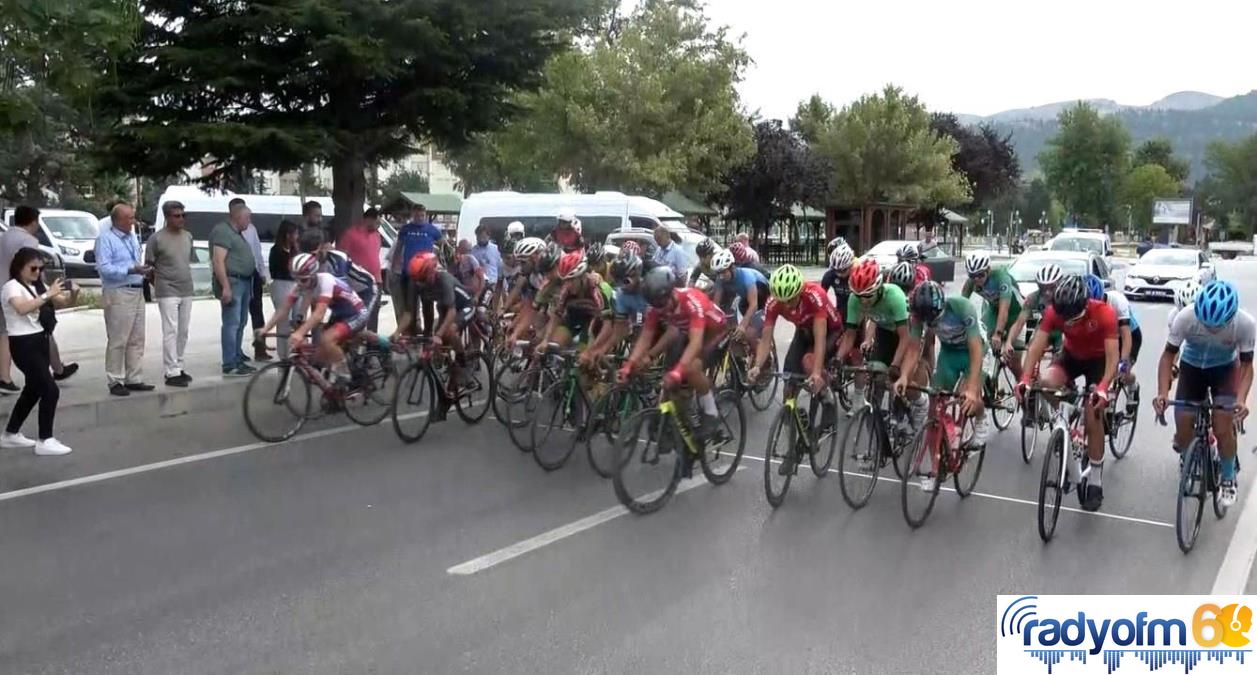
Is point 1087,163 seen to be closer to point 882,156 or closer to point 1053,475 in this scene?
point 882,156

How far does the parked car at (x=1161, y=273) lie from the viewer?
2808cm

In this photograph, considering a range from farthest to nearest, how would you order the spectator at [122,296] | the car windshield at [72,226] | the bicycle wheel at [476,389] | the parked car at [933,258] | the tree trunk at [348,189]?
the parked car at [933,258] → the car windshield at [72,226] → the tree trunk at [348,189] → the spectator at [122,296] → the bicycle wheel at [476,389]

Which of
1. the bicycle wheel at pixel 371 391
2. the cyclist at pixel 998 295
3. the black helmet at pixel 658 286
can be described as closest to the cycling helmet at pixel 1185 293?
the cyclist at pixel 998 295

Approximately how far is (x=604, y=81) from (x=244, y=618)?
33.7 meters

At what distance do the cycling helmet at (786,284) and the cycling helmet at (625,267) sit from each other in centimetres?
96

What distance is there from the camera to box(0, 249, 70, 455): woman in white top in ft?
27.8

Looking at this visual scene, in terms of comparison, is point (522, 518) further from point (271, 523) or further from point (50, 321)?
point (50, 321)

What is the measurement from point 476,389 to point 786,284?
11.4ft

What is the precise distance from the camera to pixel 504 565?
606cm

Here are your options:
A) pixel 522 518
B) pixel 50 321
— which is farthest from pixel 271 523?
pixel 50 321

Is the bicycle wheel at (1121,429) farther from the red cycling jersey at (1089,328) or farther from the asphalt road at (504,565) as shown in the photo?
the red cycling jersey at (1089,328)

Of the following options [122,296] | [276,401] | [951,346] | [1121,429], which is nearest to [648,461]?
[951,346]

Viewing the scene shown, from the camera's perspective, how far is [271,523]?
6.87 meters

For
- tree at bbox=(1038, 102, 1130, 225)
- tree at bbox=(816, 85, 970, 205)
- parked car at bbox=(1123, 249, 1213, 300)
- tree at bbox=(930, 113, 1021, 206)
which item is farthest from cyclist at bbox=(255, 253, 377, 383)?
tree at bbox=(1038, 102, 1130, 225)
